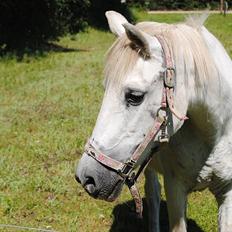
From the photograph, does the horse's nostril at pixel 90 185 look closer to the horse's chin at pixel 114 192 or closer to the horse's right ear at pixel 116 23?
the horse's chin at pixel 114 192

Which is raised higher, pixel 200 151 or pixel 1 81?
pixel 200 151

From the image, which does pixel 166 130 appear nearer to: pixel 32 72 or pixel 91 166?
pixel 91 166

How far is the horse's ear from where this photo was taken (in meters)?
2.27

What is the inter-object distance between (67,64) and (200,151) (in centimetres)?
825

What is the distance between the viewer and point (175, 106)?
7.97ft

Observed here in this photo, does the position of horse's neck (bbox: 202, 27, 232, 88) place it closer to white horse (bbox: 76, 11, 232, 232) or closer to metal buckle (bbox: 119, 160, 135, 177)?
white horse (bbox: 76, 11, 232, 232)

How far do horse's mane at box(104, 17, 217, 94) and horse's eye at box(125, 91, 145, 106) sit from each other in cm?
7

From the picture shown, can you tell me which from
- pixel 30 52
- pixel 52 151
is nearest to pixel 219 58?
pixel 52 151

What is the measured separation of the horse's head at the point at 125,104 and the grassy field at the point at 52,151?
1452 millimetres

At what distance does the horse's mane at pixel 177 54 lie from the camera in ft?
7.72

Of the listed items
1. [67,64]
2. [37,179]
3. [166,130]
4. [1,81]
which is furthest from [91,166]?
[67,64]

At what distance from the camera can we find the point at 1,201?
461 cm

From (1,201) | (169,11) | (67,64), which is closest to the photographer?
(1,201)

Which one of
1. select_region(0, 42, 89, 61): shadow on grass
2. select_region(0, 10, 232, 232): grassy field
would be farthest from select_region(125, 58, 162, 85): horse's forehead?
select_region(0, 42, 89, 61): shadow on grass
